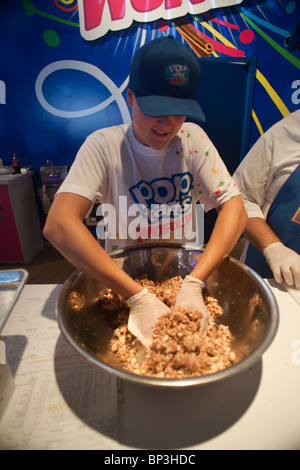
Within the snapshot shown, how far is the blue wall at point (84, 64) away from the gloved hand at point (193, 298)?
234 centimetres

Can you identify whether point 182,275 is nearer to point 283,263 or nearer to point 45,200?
point 283,263

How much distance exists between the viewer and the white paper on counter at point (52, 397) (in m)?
0.53

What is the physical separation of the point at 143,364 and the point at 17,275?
40cm

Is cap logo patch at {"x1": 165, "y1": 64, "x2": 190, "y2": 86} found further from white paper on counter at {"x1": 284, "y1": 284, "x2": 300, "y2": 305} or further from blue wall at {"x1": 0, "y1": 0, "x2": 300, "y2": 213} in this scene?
blue wall at {"x1": 0, "y1": 0, "x2": 300, "y2": 213}

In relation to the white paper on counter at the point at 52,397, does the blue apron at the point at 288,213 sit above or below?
above

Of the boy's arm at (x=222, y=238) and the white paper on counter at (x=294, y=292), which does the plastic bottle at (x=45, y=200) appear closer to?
the boy's arm at (x=222, y=238)

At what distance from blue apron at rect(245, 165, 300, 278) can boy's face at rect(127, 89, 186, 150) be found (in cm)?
68

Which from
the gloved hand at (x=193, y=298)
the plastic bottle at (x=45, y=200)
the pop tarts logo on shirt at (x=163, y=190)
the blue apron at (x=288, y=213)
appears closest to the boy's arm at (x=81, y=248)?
the gloved hand at (x=193, y=298)

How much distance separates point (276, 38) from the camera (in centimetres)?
251

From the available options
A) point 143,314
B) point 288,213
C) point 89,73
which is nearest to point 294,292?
point 288,213

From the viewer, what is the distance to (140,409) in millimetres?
579

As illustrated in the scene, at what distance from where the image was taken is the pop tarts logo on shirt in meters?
1.05

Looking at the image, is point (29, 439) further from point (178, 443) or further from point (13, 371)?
point (178, 443)

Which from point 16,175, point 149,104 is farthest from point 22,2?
point 149,104
